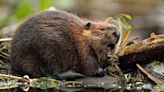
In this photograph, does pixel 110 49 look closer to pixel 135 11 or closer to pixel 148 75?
pixel 148 75

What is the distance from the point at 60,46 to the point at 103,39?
49 centimetres

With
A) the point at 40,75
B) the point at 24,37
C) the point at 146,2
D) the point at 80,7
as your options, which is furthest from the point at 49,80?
the point at 146,2

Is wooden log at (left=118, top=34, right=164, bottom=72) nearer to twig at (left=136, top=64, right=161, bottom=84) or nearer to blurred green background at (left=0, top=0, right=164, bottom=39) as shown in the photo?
twig at (left=136, top=64, right=161, bottom=84)

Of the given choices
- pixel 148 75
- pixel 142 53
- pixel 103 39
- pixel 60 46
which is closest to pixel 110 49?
pixel 103 39

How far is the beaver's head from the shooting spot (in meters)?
5.79

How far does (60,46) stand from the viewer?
18.3 feet

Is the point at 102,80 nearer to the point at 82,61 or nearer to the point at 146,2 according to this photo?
the point at 82,61

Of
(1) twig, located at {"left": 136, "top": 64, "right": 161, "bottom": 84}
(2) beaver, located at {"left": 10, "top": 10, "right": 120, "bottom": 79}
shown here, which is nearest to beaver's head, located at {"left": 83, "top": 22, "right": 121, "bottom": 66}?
(2) beaver, located at {"left": 10, "top": 10, "right": 120, "bottom": 79}

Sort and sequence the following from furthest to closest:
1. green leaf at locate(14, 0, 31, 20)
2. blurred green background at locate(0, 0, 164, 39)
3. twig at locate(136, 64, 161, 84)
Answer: blurred green background at locate(0, 0, 164, 39) → twig at locate(136, 64, 161, 84) → green leaf at locate(14, 0, 31, 20)

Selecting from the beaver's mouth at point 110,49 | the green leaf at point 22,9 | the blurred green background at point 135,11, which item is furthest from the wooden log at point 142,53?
the blurred green background at point 135,11

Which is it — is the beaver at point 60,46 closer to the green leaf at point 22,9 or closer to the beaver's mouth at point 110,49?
the beaver's mouth at point 110,49

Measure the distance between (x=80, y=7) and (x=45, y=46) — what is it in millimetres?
6622

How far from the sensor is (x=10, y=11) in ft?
12.0

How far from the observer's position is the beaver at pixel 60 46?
5527mm
